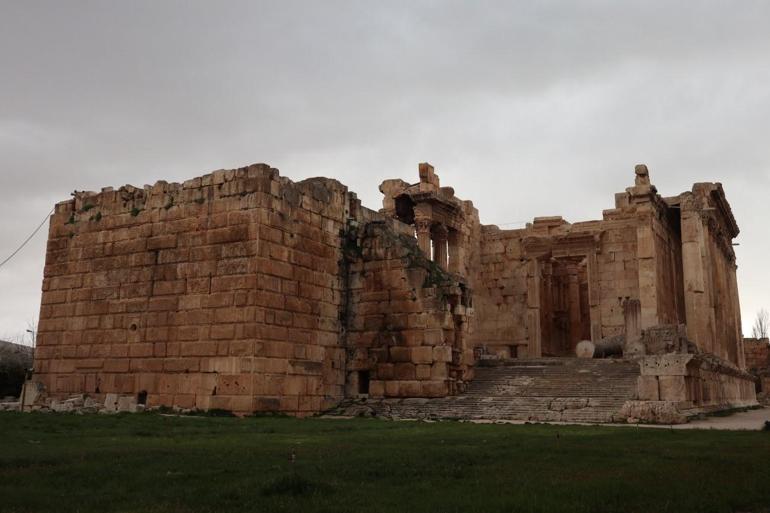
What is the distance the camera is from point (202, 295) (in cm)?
1662

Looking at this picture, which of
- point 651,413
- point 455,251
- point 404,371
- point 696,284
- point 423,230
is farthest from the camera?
point 455,251

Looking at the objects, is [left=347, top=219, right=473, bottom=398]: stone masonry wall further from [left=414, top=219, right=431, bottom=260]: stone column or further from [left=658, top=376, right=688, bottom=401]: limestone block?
[left=414, top=219, right=431, bottom=260]: stone column

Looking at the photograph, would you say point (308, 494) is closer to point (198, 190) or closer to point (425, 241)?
point (198, 190)

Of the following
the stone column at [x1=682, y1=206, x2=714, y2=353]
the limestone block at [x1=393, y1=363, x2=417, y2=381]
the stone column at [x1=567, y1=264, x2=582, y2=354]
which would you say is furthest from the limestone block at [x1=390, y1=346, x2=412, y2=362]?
the stone column at [x1=567, y1=264, x2=582, y2=354]

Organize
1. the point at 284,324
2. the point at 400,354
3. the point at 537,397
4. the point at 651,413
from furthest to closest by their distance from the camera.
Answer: the point at 400,354, the point at 537,397, the point at 284,324, the point at 651,413

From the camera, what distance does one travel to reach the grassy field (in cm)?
569

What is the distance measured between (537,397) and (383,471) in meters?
10.4

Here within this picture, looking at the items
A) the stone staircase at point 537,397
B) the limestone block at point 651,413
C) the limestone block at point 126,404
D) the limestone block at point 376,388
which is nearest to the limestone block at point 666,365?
the stone staircase at point 537,397

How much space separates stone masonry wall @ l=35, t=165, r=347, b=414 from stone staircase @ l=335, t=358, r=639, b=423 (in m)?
2.21

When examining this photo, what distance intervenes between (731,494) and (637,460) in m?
1.96

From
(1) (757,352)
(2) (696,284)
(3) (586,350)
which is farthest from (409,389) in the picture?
(1) (757,352)

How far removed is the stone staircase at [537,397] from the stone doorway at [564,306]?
14.0m

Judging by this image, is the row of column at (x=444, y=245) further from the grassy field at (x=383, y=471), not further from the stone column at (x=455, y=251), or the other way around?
the grassy field at (x=383, y=471)

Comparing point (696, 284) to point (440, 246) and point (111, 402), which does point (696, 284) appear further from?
point (111, 402)
